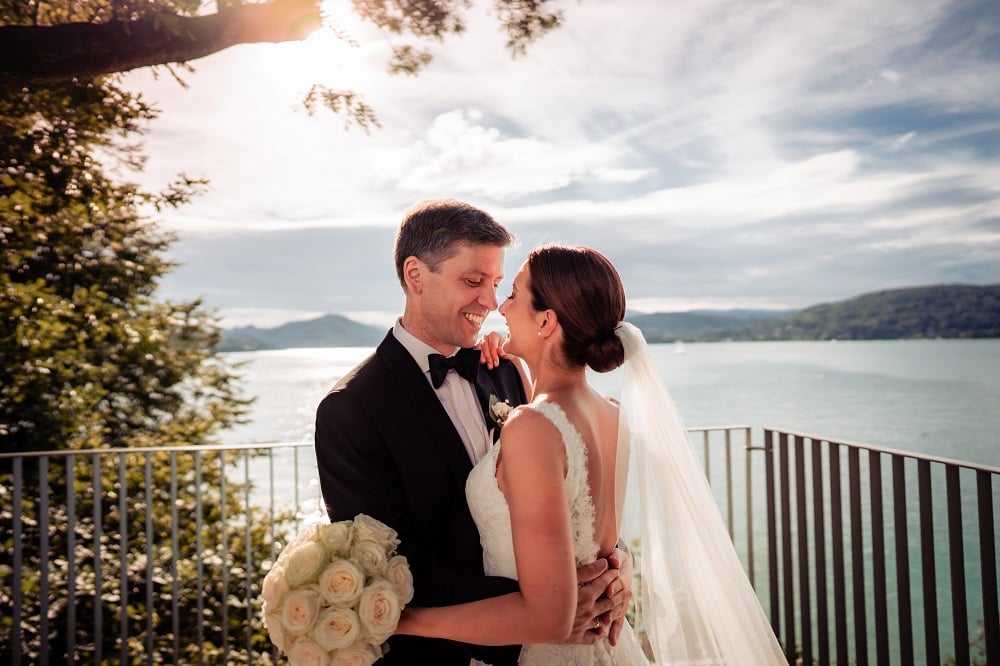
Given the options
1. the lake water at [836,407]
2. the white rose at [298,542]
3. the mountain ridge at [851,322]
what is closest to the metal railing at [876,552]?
the lake water at [836,407]

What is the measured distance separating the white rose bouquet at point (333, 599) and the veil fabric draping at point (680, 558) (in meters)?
0.92

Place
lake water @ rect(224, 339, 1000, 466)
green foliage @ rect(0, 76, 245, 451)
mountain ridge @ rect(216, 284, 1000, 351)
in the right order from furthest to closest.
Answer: mountain ridge @ rect(216, 284, 1000, 351) → lake water @ rect(224, 339, 1000, 466) → green foliage @ rect(0, 76, 245, 451)

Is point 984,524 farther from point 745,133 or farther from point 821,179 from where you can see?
point 821,179

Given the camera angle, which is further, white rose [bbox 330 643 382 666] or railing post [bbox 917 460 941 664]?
railing post [bbox 917 460 941 664]

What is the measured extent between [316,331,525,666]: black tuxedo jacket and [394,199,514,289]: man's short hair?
34cm

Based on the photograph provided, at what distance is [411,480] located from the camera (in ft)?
5.58

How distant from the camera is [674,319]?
39469 mm

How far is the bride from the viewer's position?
1430 mm

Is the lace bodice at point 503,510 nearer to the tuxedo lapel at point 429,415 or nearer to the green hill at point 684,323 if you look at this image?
the tuxedo lapel at point 429,415

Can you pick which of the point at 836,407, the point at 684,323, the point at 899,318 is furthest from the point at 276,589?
the point at 899,318

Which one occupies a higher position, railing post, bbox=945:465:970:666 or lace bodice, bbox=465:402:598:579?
lace bodice, bbox=465:402:598:579

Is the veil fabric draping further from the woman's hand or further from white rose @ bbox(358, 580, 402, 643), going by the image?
white rose @ bbox(358, 580, 402, 643)

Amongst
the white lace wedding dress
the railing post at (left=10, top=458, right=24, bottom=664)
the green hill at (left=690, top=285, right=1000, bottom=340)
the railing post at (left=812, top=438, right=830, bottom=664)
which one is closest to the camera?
the white lace wedding dress

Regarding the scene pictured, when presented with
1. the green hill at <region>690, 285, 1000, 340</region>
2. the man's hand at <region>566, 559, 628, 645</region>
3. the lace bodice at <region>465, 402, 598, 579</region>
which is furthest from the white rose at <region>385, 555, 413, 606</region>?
the green hill at <region>690, 285, 1000, 340</region>
